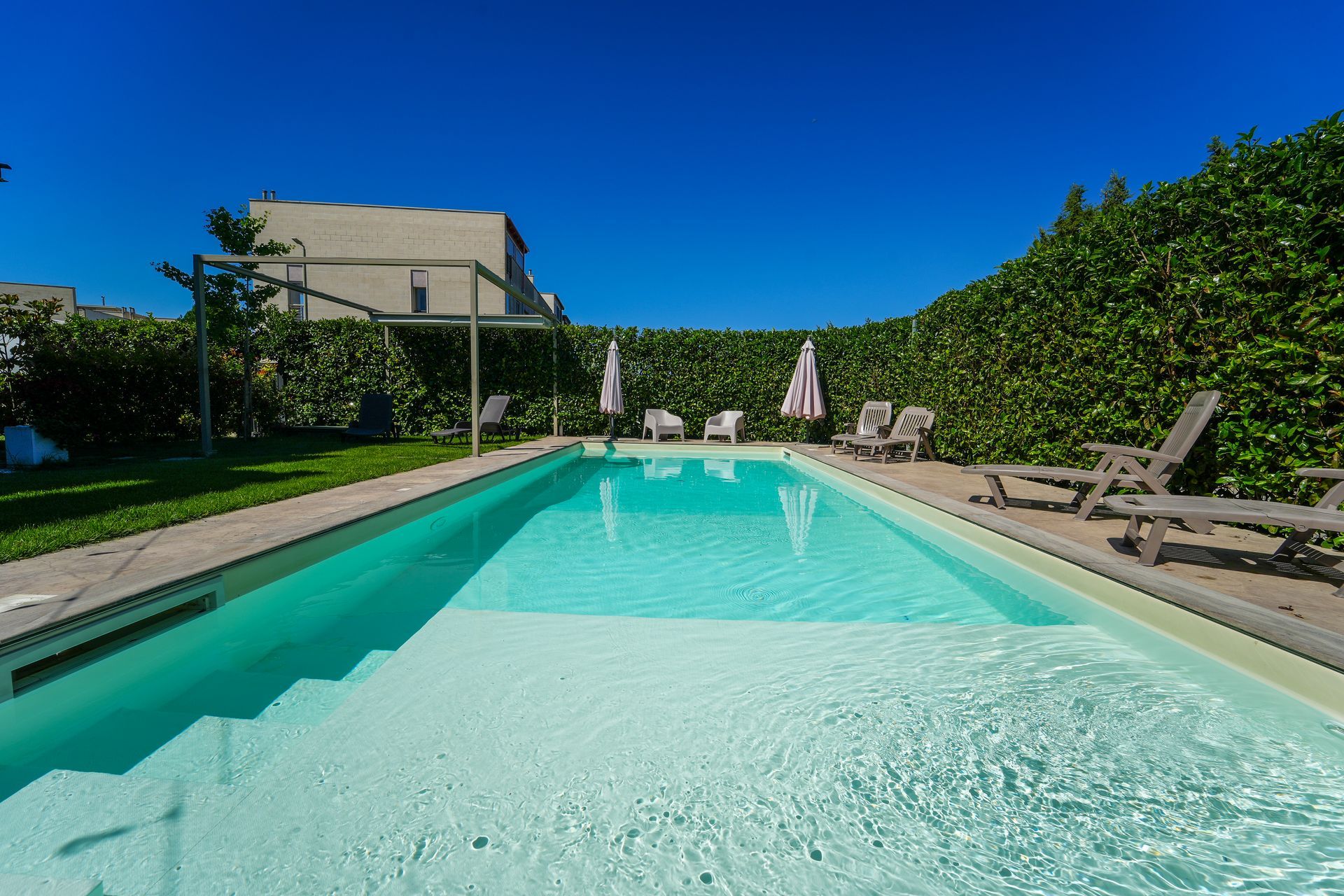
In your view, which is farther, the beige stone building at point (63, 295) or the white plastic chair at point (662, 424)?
the beige stone building at point (63, 295)

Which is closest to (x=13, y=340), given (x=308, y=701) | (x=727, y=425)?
(x=308, y=701)

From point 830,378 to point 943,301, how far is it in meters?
3.79

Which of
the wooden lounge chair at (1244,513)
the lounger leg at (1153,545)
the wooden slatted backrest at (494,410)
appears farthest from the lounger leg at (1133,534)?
the wooden slatted backrest at (494,410)

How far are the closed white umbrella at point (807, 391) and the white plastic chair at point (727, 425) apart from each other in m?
1.33

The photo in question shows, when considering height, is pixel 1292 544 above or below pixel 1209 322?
below

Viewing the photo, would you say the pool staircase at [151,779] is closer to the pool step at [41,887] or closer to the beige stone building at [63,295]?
the pool step at [41,887]

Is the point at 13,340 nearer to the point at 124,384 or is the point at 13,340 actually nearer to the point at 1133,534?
the point at 124,384

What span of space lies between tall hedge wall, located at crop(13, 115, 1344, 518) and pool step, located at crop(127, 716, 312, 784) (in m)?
5.71

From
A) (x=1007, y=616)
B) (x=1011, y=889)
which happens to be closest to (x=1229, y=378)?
(x=1007, y=616)

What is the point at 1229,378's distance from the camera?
400 cm

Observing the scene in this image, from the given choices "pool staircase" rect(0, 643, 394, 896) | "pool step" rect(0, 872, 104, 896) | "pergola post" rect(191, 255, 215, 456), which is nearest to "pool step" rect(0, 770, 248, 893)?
"pool staircase" rect(0, 643, 394, 896)

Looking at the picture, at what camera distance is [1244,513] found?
268 centimetres

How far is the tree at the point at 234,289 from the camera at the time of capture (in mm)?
9562

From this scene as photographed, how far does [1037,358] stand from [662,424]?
7.93 m
